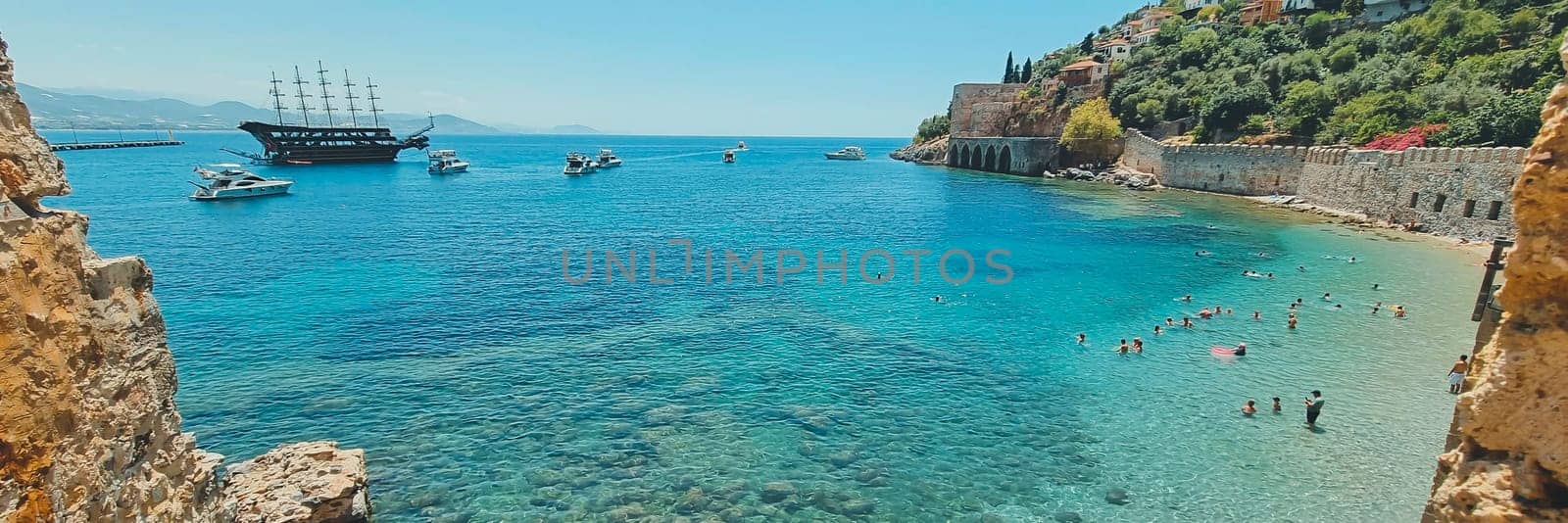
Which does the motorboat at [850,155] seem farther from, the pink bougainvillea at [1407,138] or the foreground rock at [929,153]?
the pink bougainvillea at [1407,138]

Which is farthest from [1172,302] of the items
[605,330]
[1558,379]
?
[1558,379]

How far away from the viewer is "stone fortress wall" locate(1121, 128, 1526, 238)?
36938mm

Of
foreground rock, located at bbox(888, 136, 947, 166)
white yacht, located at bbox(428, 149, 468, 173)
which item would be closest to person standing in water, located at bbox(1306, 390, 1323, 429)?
foreground rock, located at bbox(888, 136, 947, 166)

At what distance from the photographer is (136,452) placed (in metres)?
8.19

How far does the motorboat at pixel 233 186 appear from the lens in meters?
65.6

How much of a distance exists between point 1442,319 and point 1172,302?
8.82m

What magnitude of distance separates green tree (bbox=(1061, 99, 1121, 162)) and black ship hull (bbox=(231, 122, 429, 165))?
104627 millimetres

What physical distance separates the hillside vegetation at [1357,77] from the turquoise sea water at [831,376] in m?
16.7

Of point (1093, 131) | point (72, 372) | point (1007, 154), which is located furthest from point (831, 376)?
point (1007, 154)

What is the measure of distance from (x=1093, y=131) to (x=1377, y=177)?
40.4m

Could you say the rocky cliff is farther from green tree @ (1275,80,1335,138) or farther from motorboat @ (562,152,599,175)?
motorboat @ (562,152,599,175)

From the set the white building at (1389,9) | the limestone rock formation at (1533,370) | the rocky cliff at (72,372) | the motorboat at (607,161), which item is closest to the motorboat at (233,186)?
the motorboat at (607,161)

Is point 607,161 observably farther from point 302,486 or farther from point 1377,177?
point 302,486

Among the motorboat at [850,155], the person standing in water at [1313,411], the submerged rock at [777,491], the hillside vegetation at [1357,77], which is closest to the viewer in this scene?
the submerged rock at [777,491]
